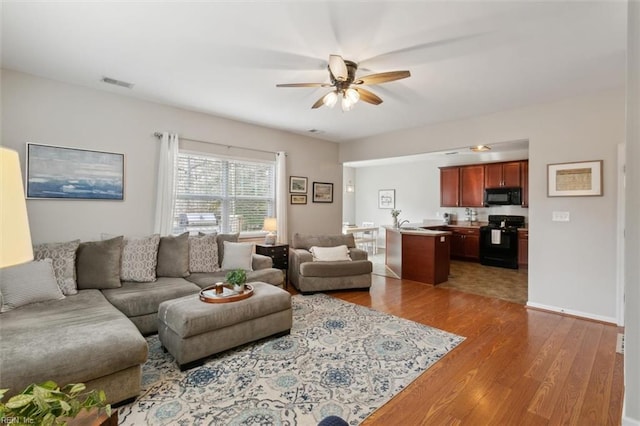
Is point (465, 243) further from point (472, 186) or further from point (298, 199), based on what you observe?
point (298, 199)

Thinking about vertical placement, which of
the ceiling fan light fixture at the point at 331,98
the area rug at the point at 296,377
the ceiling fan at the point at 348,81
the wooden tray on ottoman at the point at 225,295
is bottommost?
the area rug at the point at 296,377

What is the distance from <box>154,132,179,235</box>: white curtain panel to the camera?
405 centimetres

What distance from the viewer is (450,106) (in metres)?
4.07

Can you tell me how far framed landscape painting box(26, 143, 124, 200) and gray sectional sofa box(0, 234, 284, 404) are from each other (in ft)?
2.32

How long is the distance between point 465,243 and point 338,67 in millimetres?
6182

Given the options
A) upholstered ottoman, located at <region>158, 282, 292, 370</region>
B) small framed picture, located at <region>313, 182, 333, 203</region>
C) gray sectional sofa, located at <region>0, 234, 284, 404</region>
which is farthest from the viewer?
small framed picture, located at <region>313, 182, 333, 203</region>

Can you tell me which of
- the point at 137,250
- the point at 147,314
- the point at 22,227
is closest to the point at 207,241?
the point at 137,250

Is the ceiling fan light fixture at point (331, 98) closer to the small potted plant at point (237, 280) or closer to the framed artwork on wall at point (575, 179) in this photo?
the small potted plant at point (237, 280)

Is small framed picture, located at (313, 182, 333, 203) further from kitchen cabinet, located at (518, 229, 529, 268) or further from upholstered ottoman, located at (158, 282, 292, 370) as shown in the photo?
kitchen cabinet, located at (518, 229, 529, 268)

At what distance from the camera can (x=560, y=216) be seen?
381 centimetres

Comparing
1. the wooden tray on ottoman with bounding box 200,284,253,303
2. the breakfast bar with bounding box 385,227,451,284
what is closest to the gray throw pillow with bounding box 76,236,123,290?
the wooden tray on ottoman with bounding box 200,284,253,303

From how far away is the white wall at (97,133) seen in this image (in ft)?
10.5

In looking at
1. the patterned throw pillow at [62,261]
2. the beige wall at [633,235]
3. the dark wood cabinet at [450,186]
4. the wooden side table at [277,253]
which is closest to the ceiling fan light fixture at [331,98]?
the beige wall at [633,235]

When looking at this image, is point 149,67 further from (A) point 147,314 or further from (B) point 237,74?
(A) point 147,314
